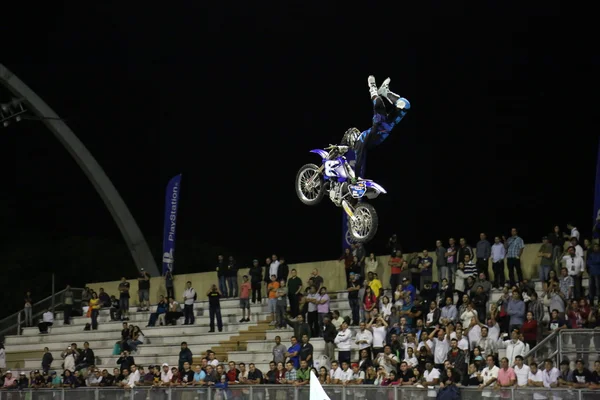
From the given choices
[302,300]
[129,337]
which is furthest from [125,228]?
[302,300]

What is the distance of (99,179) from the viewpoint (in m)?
43.5

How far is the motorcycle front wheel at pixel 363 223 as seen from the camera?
61.2 ft

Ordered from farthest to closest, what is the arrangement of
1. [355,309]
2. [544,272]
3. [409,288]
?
[355,309]
[409,288]
[544,272]

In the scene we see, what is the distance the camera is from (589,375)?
1988cm

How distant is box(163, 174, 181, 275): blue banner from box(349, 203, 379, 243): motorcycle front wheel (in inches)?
759

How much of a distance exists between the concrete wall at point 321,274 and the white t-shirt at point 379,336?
376 centimetres

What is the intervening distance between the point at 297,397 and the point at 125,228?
22.0m

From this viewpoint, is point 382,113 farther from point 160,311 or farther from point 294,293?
point 160,311

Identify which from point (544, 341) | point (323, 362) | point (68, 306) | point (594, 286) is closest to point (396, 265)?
point (323, 362)

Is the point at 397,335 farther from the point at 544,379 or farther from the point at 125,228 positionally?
the point at 125,228

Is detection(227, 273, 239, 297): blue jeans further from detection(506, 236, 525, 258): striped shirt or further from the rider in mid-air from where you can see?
the rider in mid-air

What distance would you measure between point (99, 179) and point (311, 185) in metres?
24.5

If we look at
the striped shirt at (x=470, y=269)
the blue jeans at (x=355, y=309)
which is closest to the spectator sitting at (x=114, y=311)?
the blue jeans at (x=355, y=309)

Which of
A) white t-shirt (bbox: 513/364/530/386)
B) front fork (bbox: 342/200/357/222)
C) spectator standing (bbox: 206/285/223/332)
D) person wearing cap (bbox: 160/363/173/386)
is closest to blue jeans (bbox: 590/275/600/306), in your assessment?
white t-shirt (bbox: 513/364/530/386)
